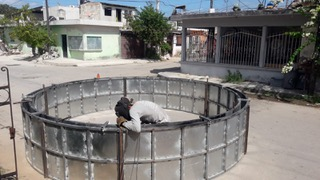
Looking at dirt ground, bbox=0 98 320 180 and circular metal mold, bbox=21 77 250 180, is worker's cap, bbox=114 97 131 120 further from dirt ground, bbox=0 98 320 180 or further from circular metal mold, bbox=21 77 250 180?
dirt ground, bbox=0 98 320 180

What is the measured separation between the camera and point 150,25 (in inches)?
1086

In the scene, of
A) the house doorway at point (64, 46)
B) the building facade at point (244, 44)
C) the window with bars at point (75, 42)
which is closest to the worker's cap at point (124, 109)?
the building facade at point (244, 44)

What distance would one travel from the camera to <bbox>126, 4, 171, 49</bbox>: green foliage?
27531mm

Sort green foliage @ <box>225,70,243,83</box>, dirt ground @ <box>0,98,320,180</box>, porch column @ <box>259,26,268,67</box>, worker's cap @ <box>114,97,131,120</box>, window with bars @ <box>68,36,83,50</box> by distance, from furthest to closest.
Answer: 1. window with bars @ <box>68,36,83,50</box>
2. green foliage @ <box>225,70,243,83</box>
3. porch column @ <box>259,26,268,67</box>
4. dirt ground @ <box>0,98,320,180</box>
5. worker's cap @ <box>114,97,131,120</box>

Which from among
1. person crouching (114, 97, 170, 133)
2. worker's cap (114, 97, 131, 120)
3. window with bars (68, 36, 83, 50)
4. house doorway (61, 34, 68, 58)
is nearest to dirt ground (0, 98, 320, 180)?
person crouching (114, 97, 170, 133)

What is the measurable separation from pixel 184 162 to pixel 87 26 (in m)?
23.2

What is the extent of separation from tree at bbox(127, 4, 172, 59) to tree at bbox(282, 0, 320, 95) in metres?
16.9

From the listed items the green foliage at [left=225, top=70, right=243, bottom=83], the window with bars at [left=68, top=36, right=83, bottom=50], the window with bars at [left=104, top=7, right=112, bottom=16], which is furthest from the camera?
the window with bars at [left=104, top=7, right=112, bottom=16]

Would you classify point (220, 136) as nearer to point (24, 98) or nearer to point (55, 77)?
point (24, 98)

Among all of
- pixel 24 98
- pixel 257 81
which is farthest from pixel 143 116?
pixel 257 81

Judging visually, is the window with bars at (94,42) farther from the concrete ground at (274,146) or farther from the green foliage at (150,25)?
the concrete ground at (274,146)

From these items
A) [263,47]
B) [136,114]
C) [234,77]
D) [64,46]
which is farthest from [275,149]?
[64,46]

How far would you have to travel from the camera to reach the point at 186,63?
18.1m

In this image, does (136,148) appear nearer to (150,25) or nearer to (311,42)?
(311,42)
